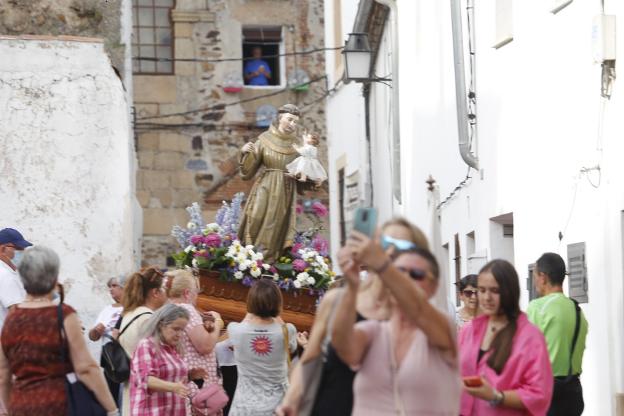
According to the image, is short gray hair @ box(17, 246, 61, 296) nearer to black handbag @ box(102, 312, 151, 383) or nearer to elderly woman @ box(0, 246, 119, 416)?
elderly woman @ box(0, 246, 119, 416)

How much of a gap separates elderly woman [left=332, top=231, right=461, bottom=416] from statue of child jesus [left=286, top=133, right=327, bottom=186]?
336 inches

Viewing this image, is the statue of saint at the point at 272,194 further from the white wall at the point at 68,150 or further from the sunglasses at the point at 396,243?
the sunglasses at the point at 396,243

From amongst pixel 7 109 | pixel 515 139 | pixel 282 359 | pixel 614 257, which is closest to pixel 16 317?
pixel 282 359

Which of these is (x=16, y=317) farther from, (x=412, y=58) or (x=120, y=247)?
(x=412, y=58)

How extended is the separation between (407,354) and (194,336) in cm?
554

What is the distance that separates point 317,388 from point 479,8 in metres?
12.3

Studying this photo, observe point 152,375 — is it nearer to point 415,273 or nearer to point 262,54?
point 415,273

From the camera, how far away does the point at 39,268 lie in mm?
8781

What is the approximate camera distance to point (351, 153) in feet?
96.2

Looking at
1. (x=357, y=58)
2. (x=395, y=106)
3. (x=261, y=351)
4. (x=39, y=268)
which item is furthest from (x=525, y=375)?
(x=395, y=106)

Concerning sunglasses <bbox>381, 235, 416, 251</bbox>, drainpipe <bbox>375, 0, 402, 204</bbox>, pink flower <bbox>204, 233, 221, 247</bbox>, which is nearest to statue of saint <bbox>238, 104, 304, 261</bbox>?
pink flower <bbox>204, 233, 221, 247</bbox>

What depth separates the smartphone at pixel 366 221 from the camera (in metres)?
6.02

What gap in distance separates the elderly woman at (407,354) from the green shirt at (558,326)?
13.3 feet

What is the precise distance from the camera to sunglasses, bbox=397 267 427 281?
6525 millimetres
